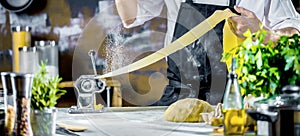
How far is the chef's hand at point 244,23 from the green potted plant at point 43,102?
1.20m

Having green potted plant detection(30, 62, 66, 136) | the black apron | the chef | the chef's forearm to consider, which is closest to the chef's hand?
the chef

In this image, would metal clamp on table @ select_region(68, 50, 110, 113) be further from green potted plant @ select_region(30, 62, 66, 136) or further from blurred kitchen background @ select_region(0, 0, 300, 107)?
blurred kitchen background @ select_region(0, 0, 300, 107)

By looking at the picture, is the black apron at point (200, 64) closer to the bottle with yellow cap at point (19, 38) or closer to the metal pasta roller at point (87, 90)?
the metal pasta roller at point (87, 90)

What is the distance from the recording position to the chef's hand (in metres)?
2.14

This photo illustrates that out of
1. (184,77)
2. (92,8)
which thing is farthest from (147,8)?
(92,8)

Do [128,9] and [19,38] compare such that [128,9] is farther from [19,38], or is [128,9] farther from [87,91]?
[87,91]

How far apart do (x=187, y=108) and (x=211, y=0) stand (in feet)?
4.54

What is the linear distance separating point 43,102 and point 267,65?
17.0 inches

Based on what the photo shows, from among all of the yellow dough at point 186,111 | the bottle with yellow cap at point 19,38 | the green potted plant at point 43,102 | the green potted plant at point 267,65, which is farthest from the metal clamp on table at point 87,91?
the bottle with yellow cap at point 19,38

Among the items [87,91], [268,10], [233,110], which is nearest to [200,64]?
[268,10]

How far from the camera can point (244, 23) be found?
7.20ft

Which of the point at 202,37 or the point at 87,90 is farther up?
the point at 202,37

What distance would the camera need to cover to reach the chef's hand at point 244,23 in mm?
2141

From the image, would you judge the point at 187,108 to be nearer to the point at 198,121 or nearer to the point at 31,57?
the point at 198,121
